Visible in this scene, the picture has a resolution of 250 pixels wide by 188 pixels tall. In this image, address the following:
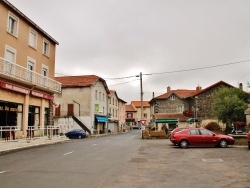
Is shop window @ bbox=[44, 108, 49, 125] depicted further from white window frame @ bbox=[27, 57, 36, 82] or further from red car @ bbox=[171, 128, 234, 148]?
red car @ bbox=[171, 128, 234, 148]

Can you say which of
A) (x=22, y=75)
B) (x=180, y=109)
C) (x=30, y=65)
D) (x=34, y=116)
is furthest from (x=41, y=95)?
(x=180, y=109)

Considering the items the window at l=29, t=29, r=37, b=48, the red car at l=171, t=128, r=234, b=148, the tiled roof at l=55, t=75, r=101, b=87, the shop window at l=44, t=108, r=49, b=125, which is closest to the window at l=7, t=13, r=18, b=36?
the window at l=29, t=29, r=37, b=48

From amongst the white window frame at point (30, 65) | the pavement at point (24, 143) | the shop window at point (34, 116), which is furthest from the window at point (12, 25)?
the pavement at point (24, 143)

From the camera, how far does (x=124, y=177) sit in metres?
9.30

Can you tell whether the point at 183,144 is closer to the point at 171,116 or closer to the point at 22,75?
the point at 22,75

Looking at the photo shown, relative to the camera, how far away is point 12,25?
23.3 meters

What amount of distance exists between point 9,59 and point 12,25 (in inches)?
109

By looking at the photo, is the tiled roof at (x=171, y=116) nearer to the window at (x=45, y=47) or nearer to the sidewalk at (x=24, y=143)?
the window at (x=45, y=47)

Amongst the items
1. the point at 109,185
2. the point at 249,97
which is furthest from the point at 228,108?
the point at 109,185

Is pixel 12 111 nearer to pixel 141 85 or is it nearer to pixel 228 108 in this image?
pixel 141 85

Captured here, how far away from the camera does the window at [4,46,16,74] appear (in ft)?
66.7

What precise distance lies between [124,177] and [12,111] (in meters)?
15.8

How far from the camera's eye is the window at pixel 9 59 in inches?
801

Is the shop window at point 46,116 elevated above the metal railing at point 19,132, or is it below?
above
